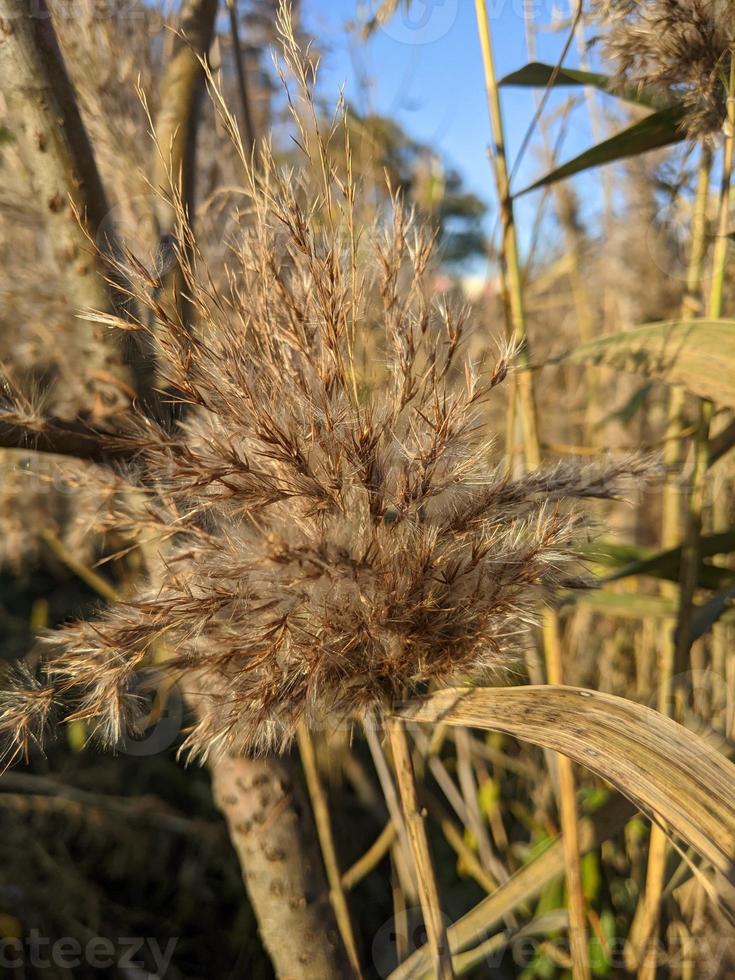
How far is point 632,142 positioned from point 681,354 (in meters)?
0.29

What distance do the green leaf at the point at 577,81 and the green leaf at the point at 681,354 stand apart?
27 cm

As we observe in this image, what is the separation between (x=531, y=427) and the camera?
870 millimetres

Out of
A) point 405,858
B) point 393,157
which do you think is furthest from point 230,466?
point 393,157

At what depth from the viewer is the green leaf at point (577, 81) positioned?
0.83 m

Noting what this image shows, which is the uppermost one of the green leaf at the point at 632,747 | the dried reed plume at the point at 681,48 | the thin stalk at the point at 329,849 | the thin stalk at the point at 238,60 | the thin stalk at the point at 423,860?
the thin stalk at the point at 238,60

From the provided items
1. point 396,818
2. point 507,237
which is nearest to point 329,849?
point 396,818

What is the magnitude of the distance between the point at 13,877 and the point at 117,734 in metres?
0.97

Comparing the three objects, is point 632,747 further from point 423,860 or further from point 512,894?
point 512,894

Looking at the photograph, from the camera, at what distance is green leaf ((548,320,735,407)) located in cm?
71

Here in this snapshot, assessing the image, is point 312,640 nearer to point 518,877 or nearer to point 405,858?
point 518,877

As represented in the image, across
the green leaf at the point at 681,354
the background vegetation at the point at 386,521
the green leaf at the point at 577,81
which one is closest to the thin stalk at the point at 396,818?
the background vegetation at the point at 386,521

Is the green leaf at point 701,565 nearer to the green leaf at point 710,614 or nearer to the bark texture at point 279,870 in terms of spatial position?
the green leaf at point 710,614

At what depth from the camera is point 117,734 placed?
1.87ft

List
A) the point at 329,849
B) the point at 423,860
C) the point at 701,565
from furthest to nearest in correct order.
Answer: the point at 329,849 < the point at 701,565 < the point at 423,860
